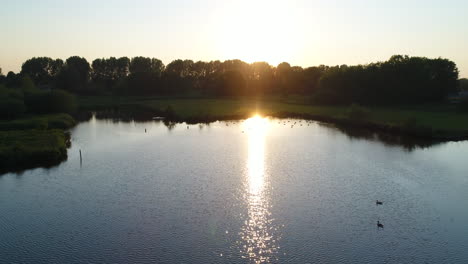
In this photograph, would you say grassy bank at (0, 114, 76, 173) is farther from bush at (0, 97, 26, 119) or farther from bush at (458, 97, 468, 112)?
bush at (458, 97, 468, 112)

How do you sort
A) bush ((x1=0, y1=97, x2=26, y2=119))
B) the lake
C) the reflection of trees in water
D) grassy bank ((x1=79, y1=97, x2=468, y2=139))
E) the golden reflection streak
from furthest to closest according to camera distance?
1. bush ((x1=0, y1=97, x2=26, y2=119))
2. grassy bank ((x1=79, y1=97, x2=468, y2=139))
3. the reflection of trees in water
4. the lake
5. the golden reflection streak

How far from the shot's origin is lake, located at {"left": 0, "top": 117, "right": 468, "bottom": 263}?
93.8 feet

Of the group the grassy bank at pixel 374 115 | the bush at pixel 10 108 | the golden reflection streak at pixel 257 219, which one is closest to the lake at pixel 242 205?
the golden reflection streak at pixel 257 219

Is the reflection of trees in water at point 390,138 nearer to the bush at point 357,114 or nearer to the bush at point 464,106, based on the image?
the bush at point 357,114

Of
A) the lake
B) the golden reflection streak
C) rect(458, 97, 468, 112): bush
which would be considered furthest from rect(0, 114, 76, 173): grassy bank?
rect(458, 97, 468, 112): bush

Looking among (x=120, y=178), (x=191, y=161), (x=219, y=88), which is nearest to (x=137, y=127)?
(x=191, y=161)

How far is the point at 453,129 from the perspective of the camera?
71.3 m

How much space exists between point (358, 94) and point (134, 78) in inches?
3973

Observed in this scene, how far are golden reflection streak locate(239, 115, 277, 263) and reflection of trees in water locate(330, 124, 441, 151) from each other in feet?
74.2

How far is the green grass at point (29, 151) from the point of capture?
50.4m

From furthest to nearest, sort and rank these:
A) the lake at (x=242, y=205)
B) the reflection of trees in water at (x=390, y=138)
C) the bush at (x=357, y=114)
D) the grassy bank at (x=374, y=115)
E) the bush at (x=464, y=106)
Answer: the bush at (x=464, y=106)
the bush at (x=357, y=114)
the grassy bank at (x=374, y=115)
the reflection of trees in water at (x=390, y=138)
the lake at (x=242, y=205)

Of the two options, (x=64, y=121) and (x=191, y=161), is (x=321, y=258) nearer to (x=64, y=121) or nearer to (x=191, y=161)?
(x=191, y=161)

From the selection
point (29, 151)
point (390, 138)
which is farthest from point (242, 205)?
point (390, 138)

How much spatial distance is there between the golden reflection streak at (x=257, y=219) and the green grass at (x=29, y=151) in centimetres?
2586
